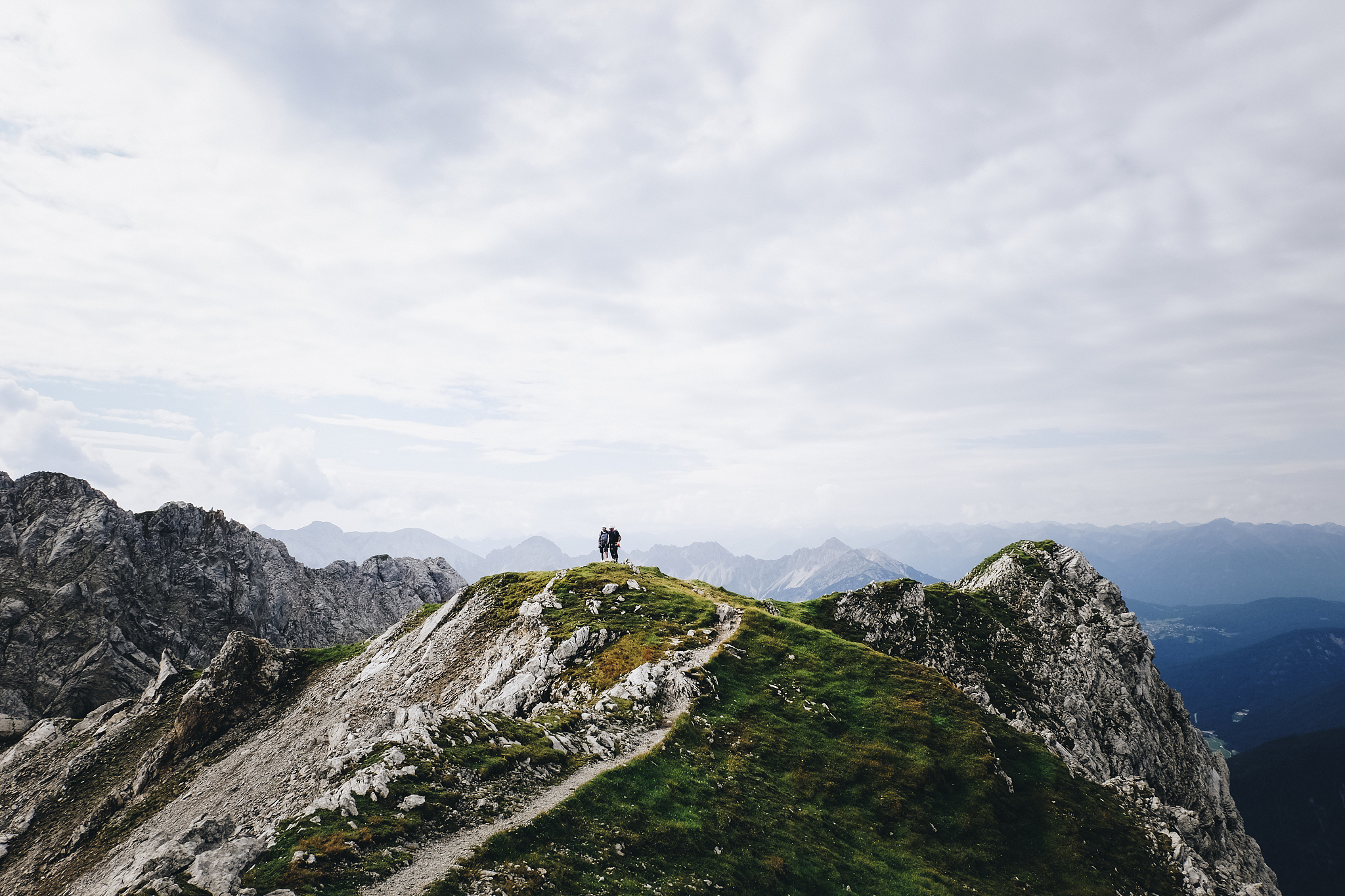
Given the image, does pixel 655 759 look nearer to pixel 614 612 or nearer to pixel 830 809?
pixel 830 809

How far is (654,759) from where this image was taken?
1288 inches

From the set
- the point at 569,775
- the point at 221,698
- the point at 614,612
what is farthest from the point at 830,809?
the point at 221,698

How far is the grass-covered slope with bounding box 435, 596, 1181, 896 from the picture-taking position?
2445 cm

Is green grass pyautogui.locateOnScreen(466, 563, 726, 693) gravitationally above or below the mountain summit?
above

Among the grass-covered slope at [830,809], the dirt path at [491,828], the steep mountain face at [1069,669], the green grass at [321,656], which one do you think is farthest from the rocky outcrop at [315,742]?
the steep mountain face at [1069,669]

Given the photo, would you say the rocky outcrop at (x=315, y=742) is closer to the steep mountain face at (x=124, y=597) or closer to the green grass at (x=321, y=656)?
the green grass at (x=321, y=656)

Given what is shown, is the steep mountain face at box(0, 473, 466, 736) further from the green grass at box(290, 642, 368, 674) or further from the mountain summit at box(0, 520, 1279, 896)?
the mountain summit at box(0, 520, 1279, 896)

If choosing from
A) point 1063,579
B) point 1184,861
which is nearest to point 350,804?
point 1184,861

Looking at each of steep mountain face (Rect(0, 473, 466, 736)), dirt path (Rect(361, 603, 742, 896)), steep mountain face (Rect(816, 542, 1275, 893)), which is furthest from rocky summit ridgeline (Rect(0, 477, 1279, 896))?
steep mountain face (Rect(0, 473, 466, 736))

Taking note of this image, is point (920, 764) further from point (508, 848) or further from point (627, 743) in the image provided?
point (508, 848)

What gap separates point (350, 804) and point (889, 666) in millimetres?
40620

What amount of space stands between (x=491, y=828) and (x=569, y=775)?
21.0 ft

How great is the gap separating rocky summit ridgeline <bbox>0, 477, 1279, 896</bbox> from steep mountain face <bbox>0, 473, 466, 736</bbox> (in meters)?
53.4

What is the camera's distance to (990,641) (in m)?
68.3
